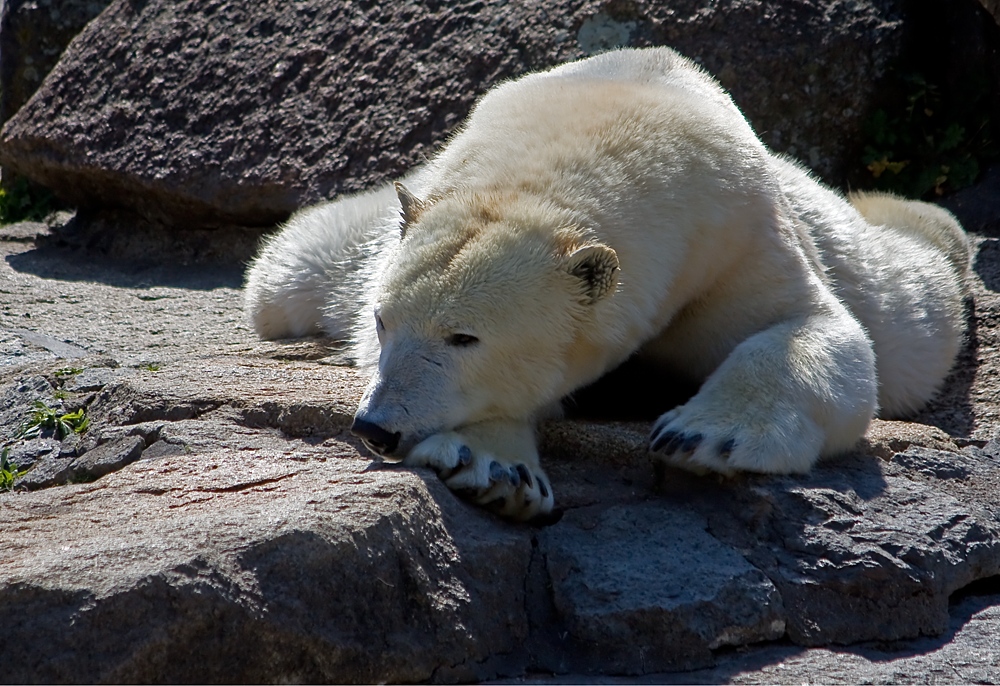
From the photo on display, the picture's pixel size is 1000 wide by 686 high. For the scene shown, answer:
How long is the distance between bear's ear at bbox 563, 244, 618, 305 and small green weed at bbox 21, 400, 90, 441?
1.58m

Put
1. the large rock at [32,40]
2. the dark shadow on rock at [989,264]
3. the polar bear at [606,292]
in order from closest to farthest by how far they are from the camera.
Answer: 1. the polar bear at [606,292]
2. the dark shadow on rock at [989,264]
3. the large rock at [32,40]

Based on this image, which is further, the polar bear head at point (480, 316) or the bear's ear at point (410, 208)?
the bear's ear at point (410, 208)

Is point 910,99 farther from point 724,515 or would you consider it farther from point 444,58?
point 724,515

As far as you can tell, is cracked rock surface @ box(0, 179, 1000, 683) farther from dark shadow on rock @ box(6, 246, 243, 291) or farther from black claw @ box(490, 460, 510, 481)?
dark shadow on rock @ box(6, 246, 243, 291)

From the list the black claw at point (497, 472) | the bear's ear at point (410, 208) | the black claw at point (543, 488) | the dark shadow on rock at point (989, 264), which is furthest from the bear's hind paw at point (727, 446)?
the dark shadow on rock at point (989, 264)

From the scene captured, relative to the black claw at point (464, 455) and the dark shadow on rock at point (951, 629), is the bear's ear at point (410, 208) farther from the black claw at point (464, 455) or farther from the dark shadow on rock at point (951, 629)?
the dark shadow on rock at point (951, 629)

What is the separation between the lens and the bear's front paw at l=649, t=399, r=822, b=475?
281 cm

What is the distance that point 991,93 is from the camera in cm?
571

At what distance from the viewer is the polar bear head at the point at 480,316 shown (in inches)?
108

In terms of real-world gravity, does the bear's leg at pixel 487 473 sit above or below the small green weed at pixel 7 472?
above

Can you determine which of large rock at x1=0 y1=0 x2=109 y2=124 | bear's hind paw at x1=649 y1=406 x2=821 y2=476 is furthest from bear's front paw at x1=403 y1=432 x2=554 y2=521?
large rock at x1=0 y1=0 x2=109 y2=124

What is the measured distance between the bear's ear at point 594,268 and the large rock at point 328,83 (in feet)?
10.4

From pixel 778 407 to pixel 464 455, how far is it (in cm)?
87

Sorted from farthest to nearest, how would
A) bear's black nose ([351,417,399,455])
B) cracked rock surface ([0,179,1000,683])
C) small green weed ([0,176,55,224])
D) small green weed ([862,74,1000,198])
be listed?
1. small green weed ([0,176,55,224])
2. small green weed ([862,74,1000,198])
3. bear's black nose ([351,417,399,455])
4. cracked rock surface ([0,179,1000,683])
